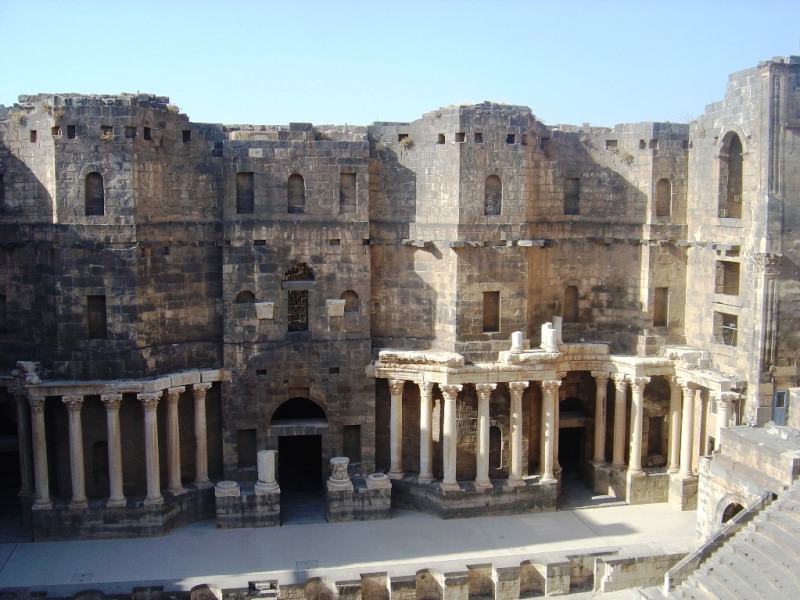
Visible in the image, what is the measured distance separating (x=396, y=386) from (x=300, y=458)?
5.59 m

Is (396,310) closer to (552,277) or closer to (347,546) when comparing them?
(552,277)

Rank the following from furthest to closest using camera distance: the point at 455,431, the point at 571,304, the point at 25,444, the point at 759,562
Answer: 1. the point at 571,304
2. the point at 455,431
3. the point at 25,444
4. the point at 759,562

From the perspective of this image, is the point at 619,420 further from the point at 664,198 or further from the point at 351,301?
the point at 351,301

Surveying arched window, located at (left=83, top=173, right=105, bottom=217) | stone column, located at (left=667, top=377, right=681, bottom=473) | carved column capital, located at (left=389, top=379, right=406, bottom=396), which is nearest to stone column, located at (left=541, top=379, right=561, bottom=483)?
stone column, located at (left=667, top=377, right=681, bottom=473)

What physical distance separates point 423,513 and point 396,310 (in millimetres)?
6498

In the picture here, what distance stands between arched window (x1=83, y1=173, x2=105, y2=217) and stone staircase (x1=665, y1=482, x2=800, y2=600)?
1863 centimetres

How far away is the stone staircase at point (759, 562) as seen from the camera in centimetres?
2041

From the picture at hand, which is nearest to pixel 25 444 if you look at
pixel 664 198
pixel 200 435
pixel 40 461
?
pixel 40 461

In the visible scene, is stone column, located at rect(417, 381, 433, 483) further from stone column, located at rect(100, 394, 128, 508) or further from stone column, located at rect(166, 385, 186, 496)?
stone column, located at rect(100, 394, 128, 508)

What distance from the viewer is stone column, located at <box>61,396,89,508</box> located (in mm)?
26469

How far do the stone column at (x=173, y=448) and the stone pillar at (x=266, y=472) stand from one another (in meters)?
2.40

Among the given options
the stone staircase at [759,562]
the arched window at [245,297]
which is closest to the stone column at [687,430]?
the stone staircase at [759,562]

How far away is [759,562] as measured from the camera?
833 inches

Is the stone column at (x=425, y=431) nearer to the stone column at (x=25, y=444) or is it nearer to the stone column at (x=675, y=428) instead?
the stone column at (x=675, y=428)
